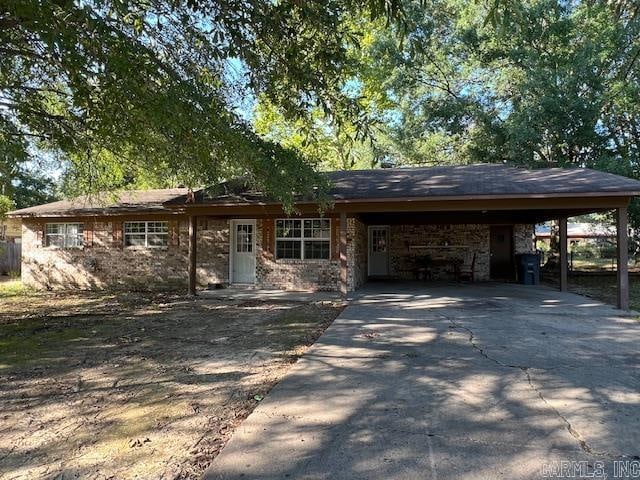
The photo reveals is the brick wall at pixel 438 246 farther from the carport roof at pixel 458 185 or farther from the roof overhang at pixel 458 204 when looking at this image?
the roof overhang at pixel 458 204

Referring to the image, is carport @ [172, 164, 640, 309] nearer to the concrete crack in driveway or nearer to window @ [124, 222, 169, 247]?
window @ [124, 222, 169, 247]

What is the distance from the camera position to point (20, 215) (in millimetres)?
16094

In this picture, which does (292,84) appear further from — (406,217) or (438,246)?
(438,246)

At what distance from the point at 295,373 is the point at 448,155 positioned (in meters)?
17.5

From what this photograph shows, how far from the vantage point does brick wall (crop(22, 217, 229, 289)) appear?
1459 centimetres

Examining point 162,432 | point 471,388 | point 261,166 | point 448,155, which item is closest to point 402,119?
point 448,155

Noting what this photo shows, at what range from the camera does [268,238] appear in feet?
45.7

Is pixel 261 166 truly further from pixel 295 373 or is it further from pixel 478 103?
pixel 478 103

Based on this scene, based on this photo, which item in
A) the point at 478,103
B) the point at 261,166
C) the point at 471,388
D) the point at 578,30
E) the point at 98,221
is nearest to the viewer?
the point at 471,388

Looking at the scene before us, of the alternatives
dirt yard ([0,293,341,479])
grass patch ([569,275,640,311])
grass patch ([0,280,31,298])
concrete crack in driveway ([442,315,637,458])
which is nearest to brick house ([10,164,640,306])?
grass patch ([0,280,31,298])

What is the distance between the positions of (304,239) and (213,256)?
3.22 metres

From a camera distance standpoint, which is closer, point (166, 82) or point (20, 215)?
point (166, 82)

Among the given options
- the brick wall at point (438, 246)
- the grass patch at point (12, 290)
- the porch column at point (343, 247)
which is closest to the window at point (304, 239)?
the porch column at point (343, 247)

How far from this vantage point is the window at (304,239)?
44.0ft
